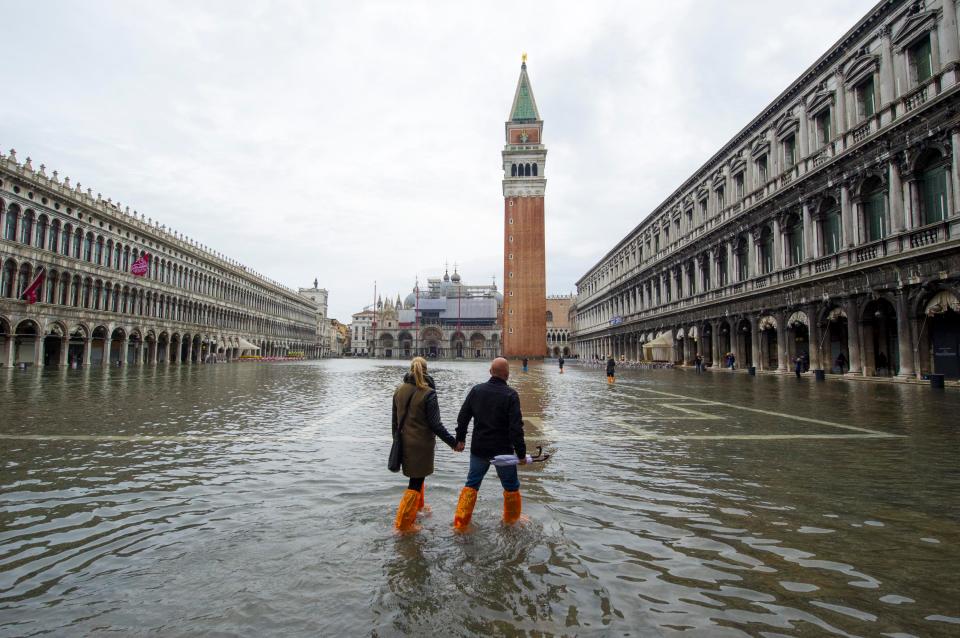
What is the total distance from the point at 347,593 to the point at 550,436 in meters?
6.70

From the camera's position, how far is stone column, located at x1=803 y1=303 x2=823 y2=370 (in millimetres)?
25766

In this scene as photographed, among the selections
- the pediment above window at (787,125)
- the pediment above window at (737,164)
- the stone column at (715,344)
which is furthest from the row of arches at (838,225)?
the pediment above window at (787,125)

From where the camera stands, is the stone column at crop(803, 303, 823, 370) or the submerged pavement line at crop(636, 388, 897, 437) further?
the stone column at crop(803, 303, 823, 370)

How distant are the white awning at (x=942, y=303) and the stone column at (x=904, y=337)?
0.79 metres

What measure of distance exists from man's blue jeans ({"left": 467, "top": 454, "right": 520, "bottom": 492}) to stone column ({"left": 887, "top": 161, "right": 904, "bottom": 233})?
2325cm

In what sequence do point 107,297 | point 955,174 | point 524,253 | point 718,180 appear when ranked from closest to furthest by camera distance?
point 955,174 < point 718,180 < point 107,297 < point 524,253

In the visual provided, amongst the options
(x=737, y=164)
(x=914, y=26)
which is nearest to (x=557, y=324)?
(x=737, y=164)

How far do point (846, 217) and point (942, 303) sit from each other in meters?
6.34

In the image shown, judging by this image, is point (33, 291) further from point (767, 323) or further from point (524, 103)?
point (524, 103)

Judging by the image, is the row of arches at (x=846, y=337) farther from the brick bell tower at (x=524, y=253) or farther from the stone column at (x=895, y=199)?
the brick bell tower at (x=524, y=253)

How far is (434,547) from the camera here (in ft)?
14.3

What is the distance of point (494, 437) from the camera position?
5074 millimetres

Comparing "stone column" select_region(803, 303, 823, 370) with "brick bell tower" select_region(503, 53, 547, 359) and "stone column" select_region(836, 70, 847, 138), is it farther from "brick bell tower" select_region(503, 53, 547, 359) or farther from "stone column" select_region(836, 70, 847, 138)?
"brick bell tower" select_region(503, 53, 547, 359)

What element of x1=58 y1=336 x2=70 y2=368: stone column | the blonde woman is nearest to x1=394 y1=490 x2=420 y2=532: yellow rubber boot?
the blonde woman
